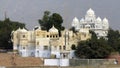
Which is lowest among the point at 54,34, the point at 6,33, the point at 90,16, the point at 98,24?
the point at 54,34

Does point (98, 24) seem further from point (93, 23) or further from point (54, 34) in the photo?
point (54, 34)

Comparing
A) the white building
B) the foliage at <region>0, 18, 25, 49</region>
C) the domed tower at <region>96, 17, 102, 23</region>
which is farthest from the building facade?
the domed tower at <region>96, 17, 102, 23</region>

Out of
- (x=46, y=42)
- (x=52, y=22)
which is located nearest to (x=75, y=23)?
(x=52, y=22)

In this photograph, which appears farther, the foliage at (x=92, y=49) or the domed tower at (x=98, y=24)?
the domed tower at (x=98, y=24)

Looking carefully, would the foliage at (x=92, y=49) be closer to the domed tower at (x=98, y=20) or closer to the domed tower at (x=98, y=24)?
the domed tower at (x=98, y=24)

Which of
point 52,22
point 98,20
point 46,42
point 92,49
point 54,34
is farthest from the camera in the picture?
point 98,20

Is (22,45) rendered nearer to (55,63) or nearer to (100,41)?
(55,63)

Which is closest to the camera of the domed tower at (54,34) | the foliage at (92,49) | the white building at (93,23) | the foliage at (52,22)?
the foliage at (92,49)

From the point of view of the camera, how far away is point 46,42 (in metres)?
47.6

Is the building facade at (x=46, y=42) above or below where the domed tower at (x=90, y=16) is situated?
below

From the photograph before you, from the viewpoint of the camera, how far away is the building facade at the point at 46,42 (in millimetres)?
46469

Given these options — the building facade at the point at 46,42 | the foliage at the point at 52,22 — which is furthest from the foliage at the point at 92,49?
the foliage at the point at 52,22

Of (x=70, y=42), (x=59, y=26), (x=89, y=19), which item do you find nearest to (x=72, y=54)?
(x=70, y=42)

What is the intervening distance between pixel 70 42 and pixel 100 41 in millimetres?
3700
